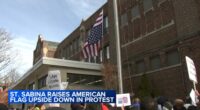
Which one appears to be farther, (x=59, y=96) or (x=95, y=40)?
(x=95, y=40)

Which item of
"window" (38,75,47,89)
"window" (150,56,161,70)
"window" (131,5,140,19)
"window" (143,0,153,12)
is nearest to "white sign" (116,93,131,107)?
"window" (150,56,161,70)

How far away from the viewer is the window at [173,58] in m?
22.7

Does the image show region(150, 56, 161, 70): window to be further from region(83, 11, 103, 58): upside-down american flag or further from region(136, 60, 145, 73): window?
region(83, 11, 103, 58): upside-down american flag

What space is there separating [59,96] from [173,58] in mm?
14851

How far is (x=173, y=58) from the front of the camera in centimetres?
2306

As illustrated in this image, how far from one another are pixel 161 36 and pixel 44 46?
119 ft

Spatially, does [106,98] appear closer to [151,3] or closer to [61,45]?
[151,3]

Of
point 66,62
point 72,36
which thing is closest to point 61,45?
point 72,36

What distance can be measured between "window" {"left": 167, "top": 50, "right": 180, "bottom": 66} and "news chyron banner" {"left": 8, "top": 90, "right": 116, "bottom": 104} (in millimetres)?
13561

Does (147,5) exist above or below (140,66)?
above

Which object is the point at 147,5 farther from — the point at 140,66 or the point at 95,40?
the point at 95,40

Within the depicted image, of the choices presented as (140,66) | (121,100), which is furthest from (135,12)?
(121,100)

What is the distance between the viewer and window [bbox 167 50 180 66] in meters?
22.7

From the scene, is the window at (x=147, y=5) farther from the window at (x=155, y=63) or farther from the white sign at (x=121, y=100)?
the white sign at (x=121, y=100)
